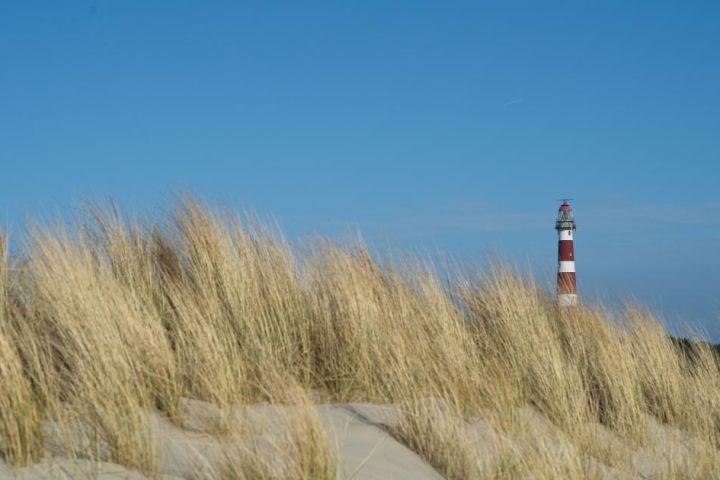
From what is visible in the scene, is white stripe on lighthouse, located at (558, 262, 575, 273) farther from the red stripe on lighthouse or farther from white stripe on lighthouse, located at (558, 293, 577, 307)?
white stripe on lighthouse, located at (558, 293, 577, 307)

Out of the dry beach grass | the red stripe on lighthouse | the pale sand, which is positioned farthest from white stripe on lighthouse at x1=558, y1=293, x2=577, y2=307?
the red stripe on lighthouse

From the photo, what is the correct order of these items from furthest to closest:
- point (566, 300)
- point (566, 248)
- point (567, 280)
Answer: point (566, 248) → point (567, 280) → point (566, 300)

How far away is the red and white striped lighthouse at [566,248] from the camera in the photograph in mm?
12535

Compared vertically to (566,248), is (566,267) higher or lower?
lower

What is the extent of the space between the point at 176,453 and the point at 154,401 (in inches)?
26.8

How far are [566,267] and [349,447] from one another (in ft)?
29.4

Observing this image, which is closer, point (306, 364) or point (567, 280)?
point (306, 364)

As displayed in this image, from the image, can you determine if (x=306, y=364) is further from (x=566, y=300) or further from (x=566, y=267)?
(x=566, y=267)

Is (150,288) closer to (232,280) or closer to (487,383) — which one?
(232,280)

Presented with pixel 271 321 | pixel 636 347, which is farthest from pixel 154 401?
pixel 636 347

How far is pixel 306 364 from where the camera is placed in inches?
215

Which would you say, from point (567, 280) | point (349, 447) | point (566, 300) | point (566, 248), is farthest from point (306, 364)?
point (566, 248)

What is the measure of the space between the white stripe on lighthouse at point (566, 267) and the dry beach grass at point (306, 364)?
4826 mm

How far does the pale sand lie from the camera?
351cm
